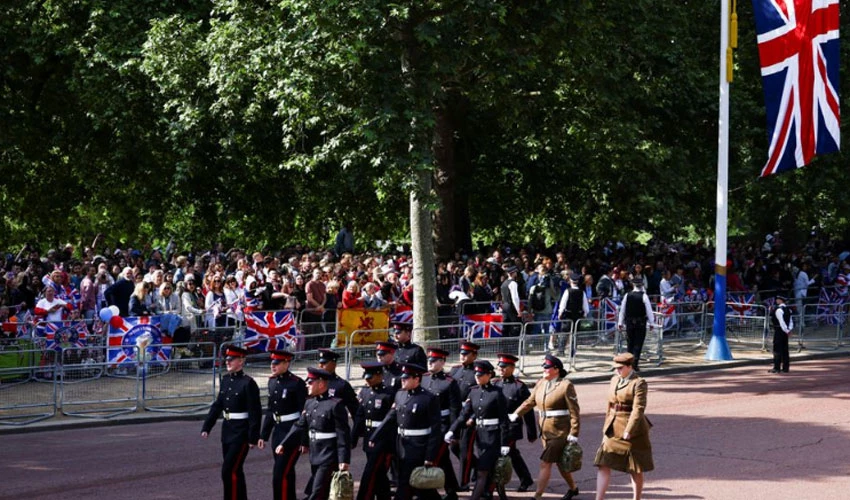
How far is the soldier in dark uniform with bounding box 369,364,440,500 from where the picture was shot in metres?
12.2

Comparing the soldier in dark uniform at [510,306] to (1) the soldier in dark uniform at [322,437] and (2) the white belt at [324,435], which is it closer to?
(1) the soldier in dark uniform at [322,437]

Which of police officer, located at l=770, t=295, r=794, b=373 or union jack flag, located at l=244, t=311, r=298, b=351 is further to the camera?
police officer, located at l=770, t=295, r=794, b=373

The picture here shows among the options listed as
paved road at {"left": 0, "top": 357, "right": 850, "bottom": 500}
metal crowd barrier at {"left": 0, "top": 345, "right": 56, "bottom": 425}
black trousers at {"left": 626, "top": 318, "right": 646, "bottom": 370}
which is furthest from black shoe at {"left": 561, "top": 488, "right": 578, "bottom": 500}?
black trousers at {"left": 626, "top": 318, "right": 646, "bottom": 370}

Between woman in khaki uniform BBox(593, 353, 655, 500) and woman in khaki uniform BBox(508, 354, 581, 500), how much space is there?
1.57 ft

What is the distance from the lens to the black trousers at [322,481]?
1173 cm

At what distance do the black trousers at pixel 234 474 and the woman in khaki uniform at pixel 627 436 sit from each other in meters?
3.73

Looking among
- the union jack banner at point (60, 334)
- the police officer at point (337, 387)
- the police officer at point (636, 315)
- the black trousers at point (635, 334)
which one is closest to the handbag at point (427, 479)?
the police officer at point (337, 387)

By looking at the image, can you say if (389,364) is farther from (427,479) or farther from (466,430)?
(427,479)

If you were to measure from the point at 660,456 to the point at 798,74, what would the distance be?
498 inches

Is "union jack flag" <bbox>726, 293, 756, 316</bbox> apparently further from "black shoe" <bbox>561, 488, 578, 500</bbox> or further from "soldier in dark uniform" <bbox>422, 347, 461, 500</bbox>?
"soldier in dark uniform" <bbox>422, 347, 461, 500</bbox>

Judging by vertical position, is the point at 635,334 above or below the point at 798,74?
below

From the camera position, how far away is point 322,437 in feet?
39.1

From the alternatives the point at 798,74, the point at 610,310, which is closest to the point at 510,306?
the point at 610,310

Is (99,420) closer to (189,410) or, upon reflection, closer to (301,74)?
(189,410)
